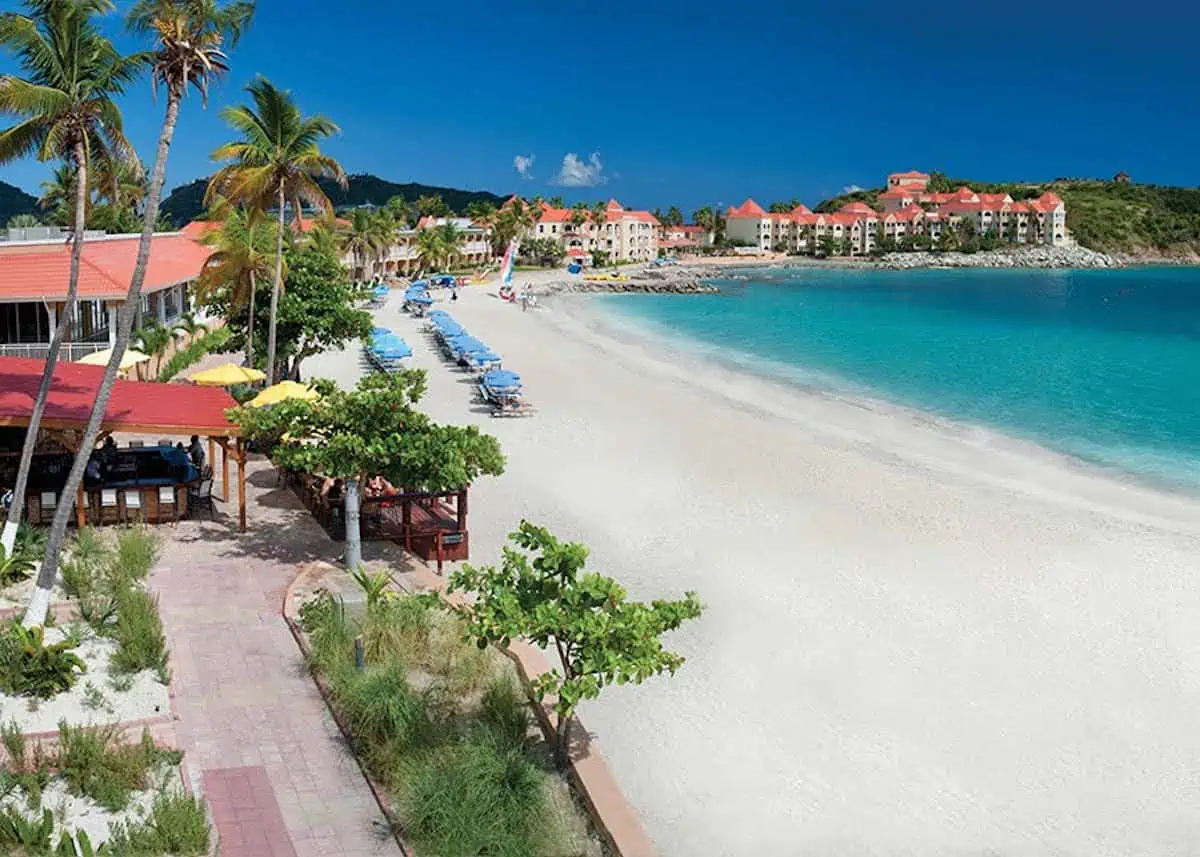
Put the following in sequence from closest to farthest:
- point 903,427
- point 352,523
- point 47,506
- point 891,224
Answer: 1. point 352,523
2. point 47,506
3. point 903,427
4. point 891,224

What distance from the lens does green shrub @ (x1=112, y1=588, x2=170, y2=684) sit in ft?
35.6

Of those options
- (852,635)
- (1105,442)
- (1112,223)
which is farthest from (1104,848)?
(1112,223)

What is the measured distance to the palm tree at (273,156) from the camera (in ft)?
70.2

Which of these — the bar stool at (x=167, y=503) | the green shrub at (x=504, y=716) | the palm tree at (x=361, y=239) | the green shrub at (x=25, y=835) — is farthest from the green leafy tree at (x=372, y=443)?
→ the palm tree at (x=361, y=239)

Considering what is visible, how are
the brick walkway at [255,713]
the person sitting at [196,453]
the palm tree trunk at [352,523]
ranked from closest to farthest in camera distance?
the brick walkway at [255,713] → the palm tree trunk at [352,523] → the person sitting at [196,453]

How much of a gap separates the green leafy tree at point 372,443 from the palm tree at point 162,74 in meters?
2.58

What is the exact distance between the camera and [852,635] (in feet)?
44.4

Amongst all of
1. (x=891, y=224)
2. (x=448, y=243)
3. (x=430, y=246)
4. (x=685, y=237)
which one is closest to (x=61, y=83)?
(x=430, y=246)

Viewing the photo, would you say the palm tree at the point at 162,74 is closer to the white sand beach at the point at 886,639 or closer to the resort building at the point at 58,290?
the white sand beach at the point at 886,639

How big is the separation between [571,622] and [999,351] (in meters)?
47.2

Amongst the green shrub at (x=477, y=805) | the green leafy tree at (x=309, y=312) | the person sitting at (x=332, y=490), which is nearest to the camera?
the green shrub at (x=477, y=805)

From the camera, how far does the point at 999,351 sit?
51562 millimetres

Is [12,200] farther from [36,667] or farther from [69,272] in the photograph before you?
[36,667]

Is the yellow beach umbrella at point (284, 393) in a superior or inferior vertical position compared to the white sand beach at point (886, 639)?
superior
